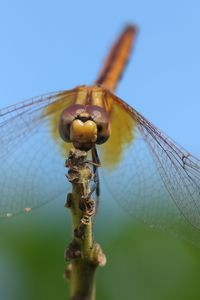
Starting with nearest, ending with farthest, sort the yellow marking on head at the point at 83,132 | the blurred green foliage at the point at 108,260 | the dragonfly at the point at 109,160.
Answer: the yellow marking on head at the point at 83,132 → the dragonfly at the point at 109,160 → the blurred green foliage at the point at 108,260

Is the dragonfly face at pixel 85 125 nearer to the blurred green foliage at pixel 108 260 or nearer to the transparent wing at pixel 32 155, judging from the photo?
the transparent wing at pixel 32 155

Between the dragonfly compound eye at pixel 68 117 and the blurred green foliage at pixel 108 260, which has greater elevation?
the blurred green foliage at pixel 108 260

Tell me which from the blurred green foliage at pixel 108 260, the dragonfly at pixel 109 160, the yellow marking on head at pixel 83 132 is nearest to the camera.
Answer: the yellow marking on head at pixel 83 132

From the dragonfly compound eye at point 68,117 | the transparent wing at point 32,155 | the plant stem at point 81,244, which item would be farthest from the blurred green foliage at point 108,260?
the plant stem at point 81,244

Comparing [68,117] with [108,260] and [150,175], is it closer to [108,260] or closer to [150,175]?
[150,175]

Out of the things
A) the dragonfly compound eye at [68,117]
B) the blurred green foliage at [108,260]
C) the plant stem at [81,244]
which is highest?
the blurred green foliage at [108,260]

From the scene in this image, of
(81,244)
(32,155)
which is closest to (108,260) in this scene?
(32,155)

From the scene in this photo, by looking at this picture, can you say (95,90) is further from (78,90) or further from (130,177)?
(130,177)
